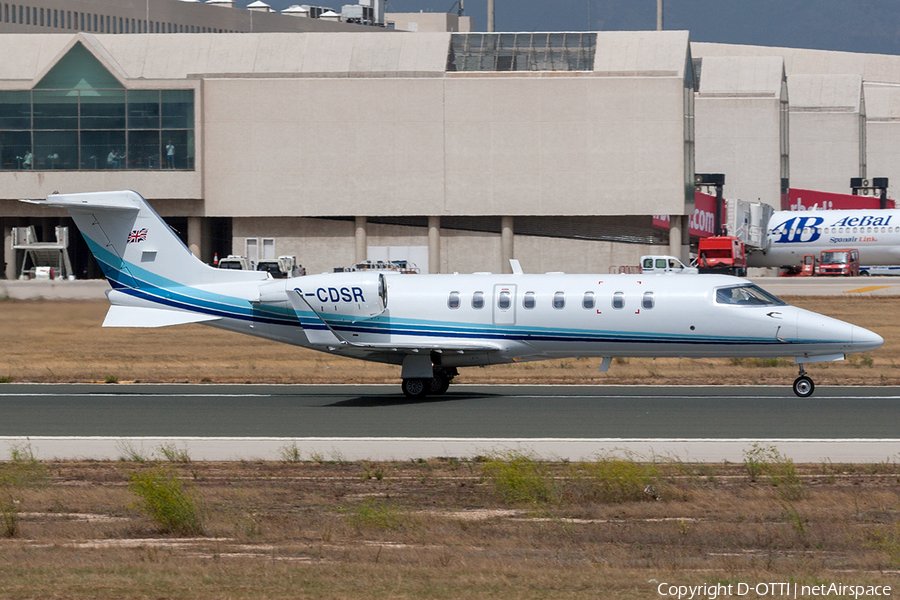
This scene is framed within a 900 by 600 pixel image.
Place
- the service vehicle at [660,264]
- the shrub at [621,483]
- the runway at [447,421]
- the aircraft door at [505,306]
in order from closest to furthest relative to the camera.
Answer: the shrub at [621,483] → the runway at [447,421] → the aircraft door at [505,306] → the service vehicle at [660,264]

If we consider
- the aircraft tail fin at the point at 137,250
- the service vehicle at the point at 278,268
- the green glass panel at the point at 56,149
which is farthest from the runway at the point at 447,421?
the green glass panel at the point at 56,149

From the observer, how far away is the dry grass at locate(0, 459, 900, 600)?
34.9 feet

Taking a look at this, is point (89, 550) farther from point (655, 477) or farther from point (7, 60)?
point (7, 60)

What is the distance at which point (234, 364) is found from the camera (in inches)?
1453

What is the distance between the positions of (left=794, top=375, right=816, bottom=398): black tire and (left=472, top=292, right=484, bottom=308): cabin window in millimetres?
7082

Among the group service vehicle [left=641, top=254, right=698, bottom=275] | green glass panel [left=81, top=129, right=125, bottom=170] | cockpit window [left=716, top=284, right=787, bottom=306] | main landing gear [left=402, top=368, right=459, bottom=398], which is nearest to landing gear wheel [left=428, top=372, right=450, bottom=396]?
main landing gear [left=402, top=368, right=459, bottom=398]

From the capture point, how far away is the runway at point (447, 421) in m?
19.2

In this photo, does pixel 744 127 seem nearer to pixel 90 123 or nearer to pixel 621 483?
pixel 90 123

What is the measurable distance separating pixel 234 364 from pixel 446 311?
1203 cm

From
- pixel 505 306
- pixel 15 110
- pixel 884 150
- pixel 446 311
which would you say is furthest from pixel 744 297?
pixel 884 150

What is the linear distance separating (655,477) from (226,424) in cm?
979

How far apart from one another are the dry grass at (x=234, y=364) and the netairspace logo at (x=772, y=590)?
2030 cm

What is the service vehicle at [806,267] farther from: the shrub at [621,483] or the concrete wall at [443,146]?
the shrub at [621,483]

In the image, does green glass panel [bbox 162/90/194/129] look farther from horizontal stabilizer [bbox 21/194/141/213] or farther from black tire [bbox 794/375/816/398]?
black tire [bbox 794/375/816/398]
